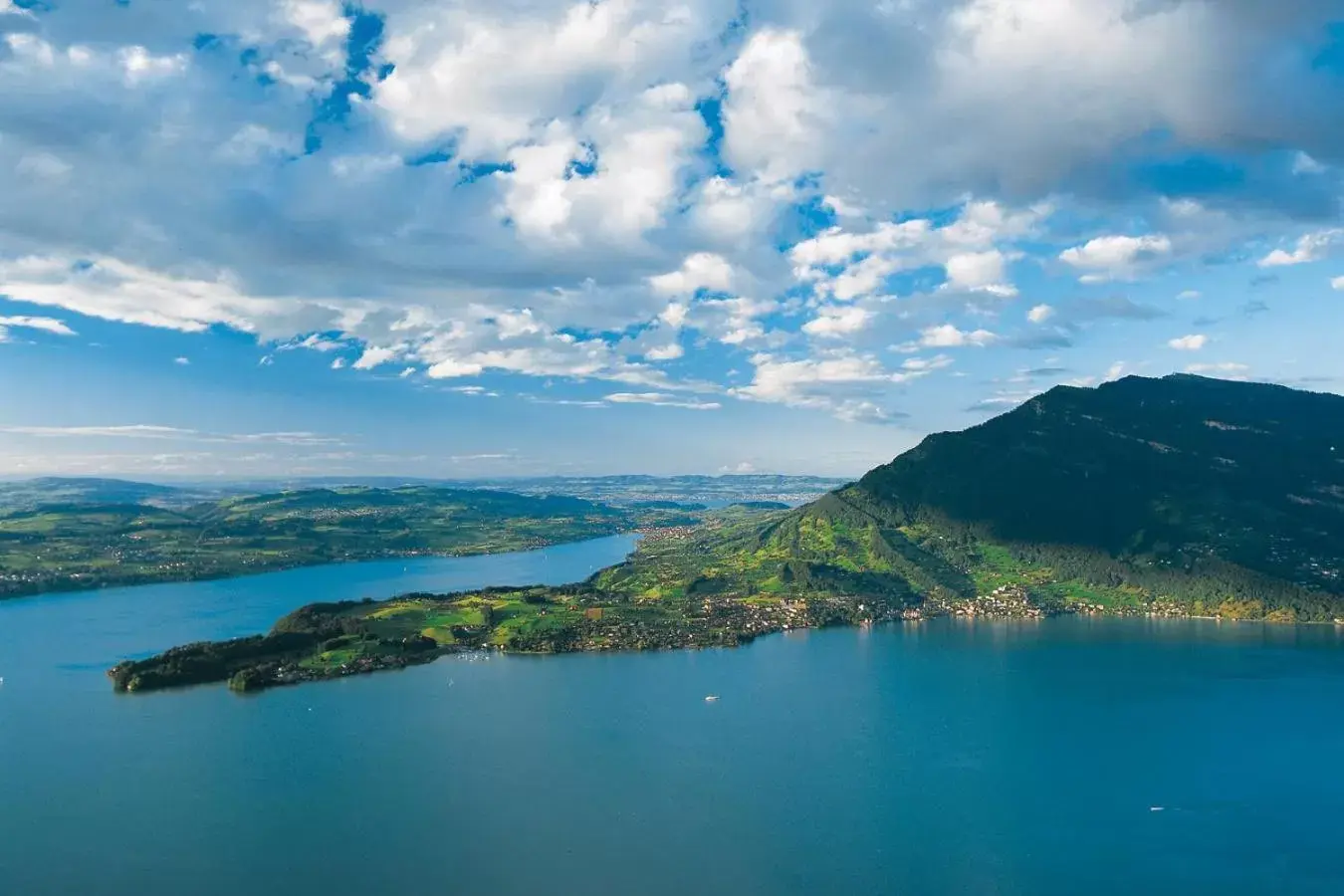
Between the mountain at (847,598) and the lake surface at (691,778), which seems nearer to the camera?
the lake surface at (691,778)

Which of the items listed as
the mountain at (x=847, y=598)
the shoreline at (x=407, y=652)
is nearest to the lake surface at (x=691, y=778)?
the shoreline at (x=407, y=652)

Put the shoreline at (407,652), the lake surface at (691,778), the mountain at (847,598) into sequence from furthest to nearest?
the mountain at (847,598) → the shoreline at (407,652) → the lake surface at (691,778)

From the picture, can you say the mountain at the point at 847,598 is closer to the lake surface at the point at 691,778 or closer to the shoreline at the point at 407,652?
the shoreline at the point at 407,652

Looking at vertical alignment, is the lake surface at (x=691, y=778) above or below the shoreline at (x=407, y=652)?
below

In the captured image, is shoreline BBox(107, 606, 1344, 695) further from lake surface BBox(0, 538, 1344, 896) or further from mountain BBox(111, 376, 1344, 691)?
lake surface BBox(0, 538, 1344, 896)

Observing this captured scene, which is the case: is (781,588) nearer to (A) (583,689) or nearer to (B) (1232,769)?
(A) (583,689)

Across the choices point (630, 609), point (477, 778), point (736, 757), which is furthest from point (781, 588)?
point (477, 778)

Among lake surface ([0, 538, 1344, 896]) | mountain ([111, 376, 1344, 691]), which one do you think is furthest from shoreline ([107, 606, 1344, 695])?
lake surface ([0, 538, 1344, 896])

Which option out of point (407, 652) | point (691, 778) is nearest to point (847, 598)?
point (407, 652)
